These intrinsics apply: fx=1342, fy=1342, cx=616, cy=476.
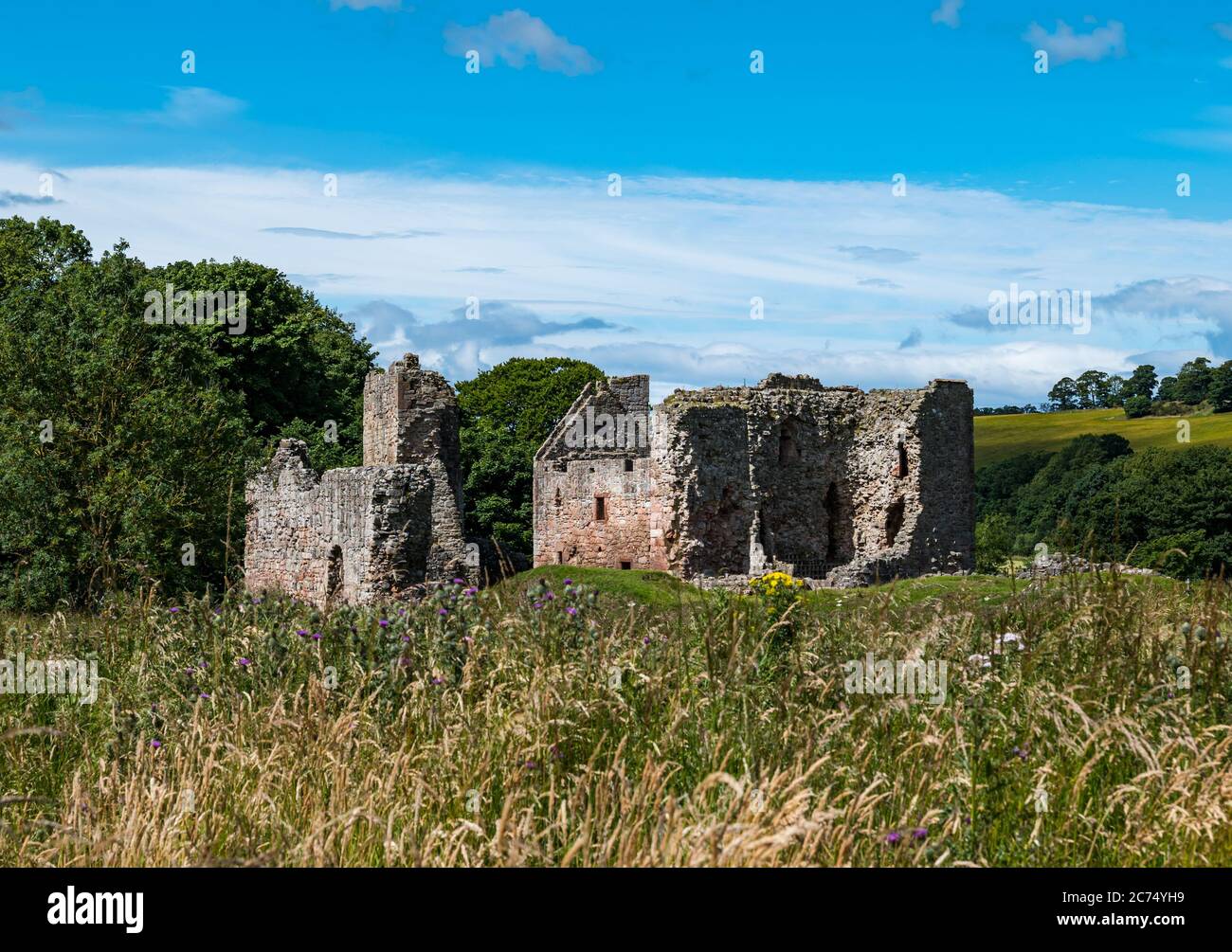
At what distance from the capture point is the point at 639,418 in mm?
48469

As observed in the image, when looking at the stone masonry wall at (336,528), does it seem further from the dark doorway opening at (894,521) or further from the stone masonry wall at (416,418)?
the dark doorway opening at (894,521)

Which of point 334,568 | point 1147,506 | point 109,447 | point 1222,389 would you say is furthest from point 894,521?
point 1222,389

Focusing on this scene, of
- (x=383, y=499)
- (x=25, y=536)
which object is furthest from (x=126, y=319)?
(x=383, y=499)

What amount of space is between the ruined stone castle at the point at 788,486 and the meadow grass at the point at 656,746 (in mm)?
28233

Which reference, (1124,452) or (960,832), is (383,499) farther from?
(1124,452)

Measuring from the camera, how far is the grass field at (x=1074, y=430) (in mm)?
85000

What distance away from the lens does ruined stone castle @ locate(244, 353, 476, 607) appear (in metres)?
20.9

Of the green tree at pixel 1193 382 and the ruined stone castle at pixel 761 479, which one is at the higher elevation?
the green tree at pixel 1193 382

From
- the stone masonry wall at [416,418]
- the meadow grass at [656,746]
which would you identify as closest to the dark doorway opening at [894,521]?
the stone masonry wall at [416,418]

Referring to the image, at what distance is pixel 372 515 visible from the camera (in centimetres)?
2131

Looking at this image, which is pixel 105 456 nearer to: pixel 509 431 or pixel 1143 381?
pixel 509 431

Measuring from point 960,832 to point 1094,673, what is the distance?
4.54 feet

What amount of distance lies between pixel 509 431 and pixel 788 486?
24.0m

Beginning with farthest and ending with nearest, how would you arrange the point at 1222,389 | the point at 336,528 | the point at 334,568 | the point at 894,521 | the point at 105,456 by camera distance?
the point at 1222,389 < the point at 894,521 < the point at 105,456 < the point at 334,568 < the point at 336,528
